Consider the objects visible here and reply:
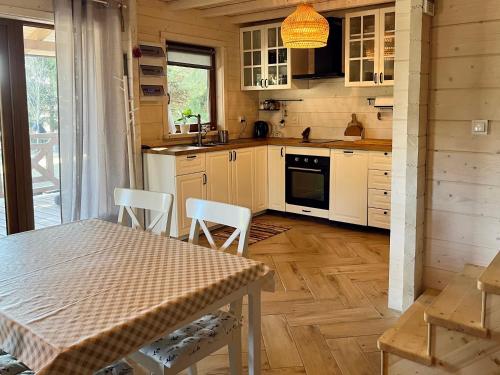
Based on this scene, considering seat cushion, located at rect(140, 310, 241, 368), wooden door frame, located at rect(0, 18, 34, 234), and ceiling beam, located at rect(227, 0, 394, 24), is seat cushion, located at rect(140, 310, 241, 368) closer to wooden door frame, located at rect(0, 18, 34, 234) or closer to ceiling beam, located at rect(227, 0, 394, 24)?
wooden door frame, located at rect(0, 18, 34, 234)

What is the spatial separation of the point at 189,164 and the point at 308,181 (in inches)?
55.9

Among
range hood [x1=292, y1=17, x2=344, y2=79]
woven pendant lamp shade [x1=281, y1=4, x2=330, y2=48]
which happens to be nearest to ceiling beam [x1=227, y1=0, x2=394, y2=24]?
range hood [x1=292, y1=17, x2=344, y2=79]

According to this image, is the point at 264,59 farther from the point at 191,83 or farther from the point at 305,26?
the point at 305,26

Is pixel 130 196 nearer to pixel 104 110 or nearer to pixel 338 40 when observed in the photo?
pixel 104 110

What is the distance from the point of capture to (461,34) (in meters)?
2.74

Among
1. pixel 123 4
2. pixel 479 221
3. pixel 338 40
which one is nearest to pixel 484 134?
pixel 479 221

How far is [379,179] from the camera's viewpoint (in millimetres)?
4719

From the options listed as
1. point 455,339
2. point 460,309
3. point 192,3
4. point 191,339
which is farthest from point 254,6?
point 191,339

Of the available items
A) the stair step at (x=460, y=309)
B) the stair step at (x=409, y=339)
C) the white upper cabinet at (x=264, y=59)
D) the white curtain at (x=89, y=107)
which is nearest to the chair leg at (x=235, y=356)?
the stair step at (x=409, y=339)

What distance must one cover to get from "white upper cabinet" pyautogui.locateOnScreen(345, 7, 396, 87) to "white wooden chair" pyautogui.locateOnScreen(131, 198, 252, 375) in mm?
3178

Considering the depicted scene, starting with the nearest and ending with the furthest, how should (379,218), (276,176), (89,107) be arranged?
(89,107), (379,218), (276,176)

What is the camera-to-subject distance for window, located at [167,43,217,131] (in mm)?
5195

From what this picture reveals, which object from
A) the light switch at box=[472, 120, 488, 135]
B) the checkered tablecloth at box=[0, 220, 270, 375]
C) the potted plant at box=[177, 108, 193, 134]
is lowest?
the checkered tablecloth at box=[0, 220, 270, 375]

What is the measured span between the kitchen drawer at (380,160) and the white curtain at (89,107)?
240cm
